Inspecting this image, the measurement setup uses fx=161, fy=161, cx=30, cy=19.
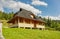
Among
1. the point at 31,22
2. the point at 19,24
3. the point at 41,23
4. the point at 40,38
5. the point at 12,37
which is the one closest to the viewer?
the point at 12,37

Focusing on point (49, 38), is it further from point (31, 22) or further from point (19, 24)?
point (31, 22)

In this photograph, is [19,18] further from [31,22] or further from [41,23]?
[41,23]

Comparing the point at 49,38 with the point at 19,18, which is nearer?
the point at 49,38

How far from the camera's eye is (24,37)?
23.9 m

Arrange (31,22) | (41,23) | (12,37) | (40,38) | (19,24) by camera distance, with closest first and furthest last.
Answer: (12,37), (40,38), (19,24), (31,22), (41,23)

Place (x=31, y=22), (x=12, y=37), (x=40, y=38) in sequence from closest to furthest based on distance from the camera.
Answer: (x=12, y=37) → (x=40, y=38) → (x=31, y=22)

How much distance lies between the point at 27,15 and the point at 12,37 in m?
20.2

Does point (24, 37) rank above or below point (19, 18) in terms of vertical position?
below

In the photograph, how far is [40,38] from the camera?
2448 cm

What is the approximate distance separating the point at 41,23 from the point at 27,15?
645cm

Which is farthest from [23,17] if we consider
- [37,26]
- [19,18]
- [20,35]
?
[20,35]

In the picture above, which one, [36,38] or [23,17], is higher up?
[23,17]

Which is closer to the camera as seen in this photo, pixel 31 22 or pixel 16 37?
pixel 16 37

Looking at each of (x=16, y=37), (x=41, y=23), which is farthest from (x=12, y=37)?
(x=41, y=23)
